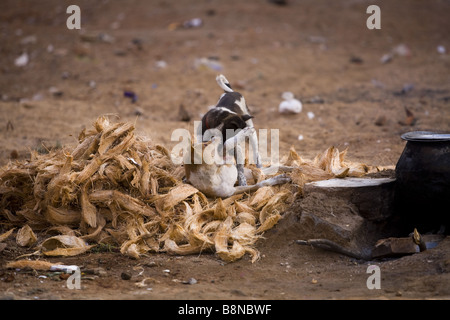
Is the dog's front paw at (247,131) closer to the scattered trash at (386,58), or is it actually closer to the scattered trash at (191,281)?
the scattered trash at (191,281)

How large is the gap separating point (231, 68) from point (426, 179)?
6549mm

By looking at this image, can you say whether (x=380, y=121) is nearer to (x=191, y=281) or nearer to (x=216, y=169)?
(x=216, y=169)

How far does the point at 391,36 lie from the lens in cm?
1097

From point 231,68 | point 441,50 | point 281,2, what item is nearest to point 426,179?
point 231,68

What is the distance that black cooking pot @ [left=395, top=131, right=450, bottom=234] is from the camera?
355cm

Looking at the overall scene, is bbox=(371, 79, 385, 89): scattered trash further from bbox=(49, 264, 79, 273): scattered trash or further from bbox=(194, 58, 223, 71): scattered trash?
bbox=(49, 264, 79, 273): scattered trash

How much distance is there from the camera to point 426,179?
359 cm

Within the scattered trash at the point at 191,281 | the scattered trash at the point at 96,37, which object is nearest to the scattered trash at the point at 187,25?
the scattered trash at the point at 96,37

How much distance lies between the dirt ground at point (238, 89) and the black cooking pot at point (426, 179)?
23cm

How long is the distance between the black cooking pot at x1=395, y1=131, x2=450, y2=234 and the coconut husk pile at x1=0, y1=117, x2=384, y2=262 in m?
0.58

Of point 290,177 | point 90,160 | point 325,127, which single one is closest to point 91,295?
point 90,160

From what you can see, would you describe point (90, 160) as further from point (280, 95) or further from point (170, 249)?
point (280, 95)

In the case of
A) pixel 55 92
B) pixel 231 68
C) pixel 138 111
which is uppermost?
pixel 231 68

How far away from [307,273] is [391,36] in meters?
8.70
